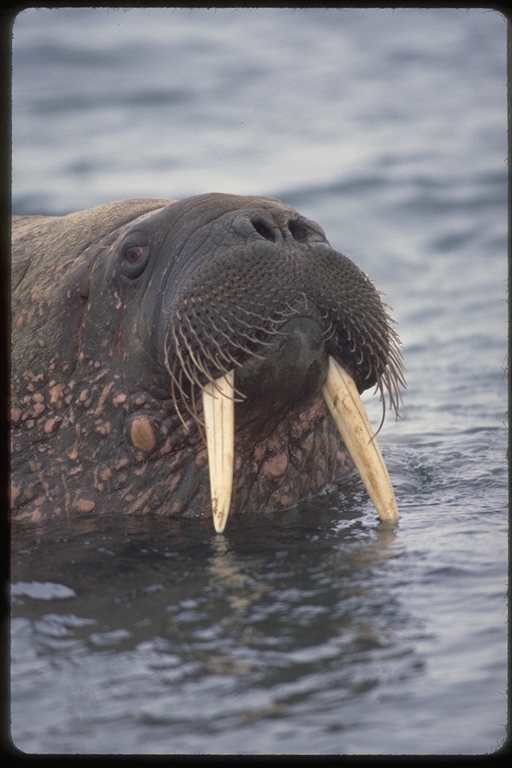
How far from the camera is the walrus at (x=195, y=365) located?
6098mm

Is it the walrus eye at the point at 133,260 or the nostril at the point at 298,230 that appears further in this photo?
the walrus eye at the point at 133,260

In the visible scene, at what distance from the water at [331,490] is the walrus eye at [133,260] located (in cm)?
133

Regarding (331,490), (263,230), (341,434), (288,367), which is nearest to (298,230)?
(263,230)

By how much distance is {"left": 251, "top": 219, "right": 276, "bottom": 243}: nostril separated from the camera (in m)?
6.29

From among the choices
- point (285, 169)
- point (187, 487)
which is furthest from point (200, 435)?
point (285, 169)

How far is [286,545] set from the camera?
6270 millimetres

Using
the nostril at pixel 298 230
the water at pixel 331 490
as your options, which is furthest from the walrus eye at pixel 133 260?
the water at pixel 331 490

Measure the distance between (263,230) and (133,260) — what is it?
0.82m

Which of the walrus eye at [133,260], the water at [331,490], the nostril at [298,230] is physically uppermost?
the nostril at [298,230]

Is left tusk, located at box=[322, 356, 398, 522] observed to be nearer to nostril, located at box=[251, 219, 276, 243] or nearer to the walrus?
the walrus

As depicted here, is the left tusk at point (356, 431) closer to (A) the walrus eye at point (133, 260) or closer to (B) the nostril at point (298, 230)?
(B) the nostril at point (298, 230)

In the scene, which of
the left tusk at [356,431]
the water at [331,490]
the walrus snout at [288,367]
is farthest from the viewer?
the left tusk at [356,431]

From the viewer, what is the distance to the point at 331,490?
24.1 ft

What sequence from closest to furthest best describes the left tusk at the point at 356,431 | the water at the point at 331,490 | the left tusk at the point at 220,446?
the water at the point at 331,490 → the left tusk at the point at 220,446 → the left tusk at the point at 356,431
